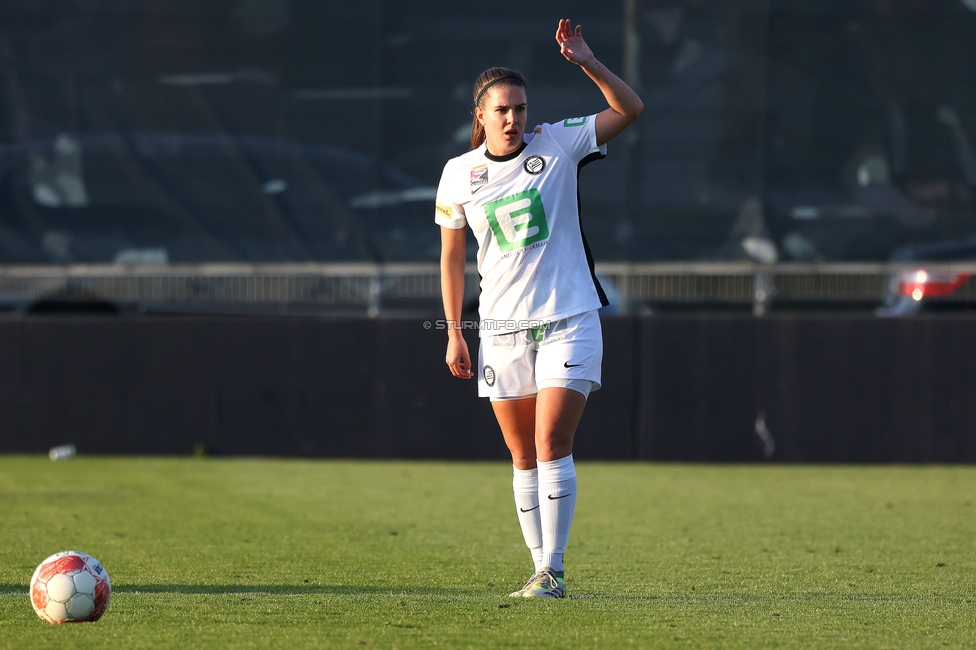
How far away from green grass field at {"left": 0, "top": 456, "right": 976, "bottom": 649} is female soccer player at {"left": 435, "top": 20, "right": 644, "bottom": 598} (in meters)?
0.48

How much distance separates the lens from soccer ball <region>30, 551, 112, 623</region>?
13.0ft

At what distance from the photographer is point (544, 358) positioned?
4715 millimetres

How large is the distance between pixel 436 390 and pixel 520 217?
6.00m

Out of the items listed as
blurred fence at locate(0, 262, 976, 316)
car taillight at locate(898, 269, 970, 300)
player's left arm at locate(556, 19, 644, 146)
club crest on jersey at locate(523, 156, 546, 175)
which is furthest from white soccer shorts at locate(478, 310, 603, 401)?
car taillight at locate(898, 269, 970, 300)

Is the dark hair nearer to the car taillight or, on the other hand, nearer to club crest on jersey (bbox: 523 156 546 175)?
club crest on jersey (bbox: 523 156 546 175)

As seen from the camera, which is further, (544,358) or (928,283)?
(928,283)

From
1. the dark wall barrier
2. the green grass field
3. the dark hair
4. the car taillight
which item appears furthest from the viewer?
the car taillight

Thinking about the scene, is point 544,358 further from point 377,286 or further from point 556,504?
point 377,286

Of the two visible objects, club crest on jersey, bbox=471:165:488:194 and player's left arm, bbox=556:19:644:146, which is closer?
player's left arm, bbox=556:19:644:146

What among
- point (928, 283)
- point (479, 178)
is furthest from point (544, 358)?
point (928, 283)

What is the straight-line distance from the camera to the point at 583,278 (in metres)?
4.77

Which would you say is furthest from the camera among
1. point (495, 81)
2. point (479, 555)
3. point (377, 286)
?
point (377, 286)

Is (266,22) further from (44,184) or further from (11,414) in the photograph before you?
(11,414)

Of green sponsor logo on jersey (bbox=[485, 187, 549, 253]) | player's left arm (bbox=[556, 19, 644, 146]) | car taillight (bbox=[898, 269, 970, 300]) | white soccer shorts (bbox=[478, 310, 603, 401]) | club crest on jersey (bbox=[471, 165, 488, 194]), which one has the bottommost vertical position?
white soccer shorts (bbox=[478, 310, 603, 401])
